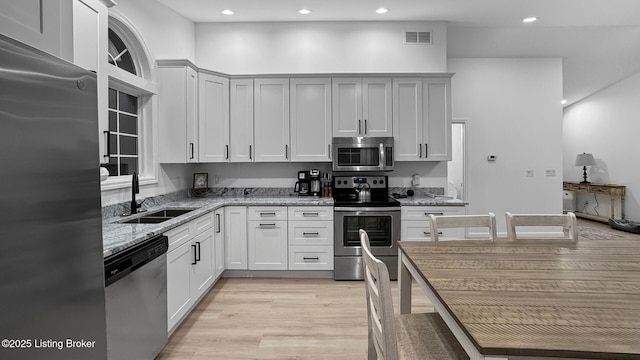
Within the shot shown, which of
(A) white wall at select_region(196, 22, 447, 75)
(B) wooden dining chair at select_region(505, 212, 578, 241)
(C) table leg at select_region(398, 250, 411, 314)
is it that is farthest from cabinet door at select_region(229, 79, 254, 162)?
(B) wooden dining chair at select_region(505, 212, 578, 241)

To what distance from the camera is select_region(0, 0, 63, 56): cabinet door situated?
3.23 ft

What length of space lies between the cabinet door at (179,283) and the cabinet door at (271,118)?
1.71m

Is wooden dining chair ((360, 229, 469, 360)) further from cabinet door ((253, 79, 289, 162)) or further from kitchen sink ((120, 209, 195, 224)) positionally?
cabinet door ((253, 79, 289, 162))

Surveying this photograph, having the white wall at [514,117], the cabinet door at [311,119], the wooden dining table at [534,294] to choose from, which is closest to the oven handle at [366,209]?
the cabinet door at [311,119]

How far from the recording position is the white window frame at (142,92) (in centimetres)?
311

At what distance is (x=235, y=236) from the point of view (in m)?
3.89

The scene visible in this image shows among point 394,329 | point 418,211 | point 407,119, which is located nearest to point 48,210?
point 394,329

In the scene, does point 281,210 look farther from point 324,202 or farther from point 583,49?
point 583,49

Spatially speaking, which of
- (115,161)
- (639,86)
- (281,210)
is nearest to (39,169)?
(115,161)

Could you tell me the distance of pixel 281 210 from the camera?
3.89 meters

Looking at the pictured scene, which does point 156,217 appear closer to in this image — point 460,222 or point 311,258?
point 311,258

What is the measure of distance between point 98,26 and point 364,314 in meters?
2.89

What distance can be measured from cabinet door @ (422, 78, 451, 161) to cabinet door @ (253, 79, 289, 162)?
5.61 feet

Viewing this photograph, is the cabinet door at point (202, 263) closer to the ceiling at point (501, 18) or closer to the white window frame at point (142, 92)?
the white window frame at point (142, 92)
